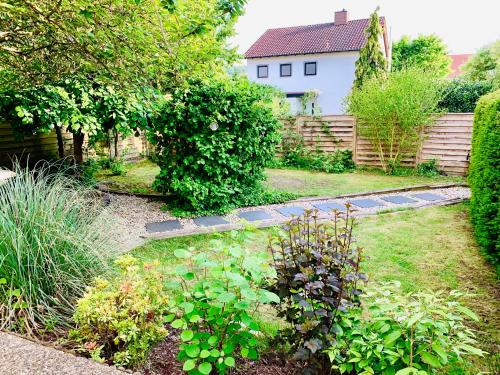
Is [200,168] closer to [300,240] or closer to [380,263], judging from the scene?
[380,263]

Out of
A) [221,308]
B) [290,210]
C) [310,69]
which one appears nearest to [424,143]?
[290,210]

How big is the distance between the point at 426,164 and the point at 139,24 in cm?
885

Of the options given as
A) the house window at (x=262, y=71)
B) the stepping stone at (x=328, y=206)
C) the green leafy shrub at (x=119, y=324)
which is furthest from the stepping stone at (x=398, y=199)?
the house window at (x=262, y=71)

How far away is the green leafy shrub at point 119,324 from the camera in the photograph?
6.67 feet

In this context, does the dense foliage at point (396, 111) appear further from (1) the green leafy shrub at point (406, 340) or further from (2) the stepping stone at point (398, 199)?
(1) the green leafy shrub at point (406, 340)

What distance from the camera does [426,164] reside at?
32.0ft

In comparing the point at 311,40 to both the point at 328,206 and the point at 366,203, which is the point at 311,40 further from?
the point at 328,206

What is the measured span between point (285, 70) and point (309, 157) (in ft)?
58.1

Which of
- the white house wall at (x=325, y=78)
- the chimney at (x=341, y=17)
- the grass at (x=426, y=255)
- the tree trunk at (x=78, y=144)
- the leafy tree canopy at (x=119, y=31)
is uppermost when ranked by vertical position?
the chimney at (x=341, y=17)

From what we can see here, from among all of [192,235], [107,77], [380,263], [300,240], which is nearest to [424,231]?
[380,263]

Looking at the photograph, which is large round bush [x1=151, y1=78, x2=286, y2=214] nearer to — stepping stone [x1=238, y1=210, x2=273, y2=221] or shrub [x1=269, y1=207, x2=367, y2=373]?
stepping stone [x1=238, y1=210, x2=273, y2=221]

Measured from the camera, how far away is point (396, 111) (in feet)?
30.8

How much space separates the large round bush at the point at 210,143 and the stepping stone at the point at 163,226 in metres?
0.53

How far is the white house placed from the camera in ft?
82.1
